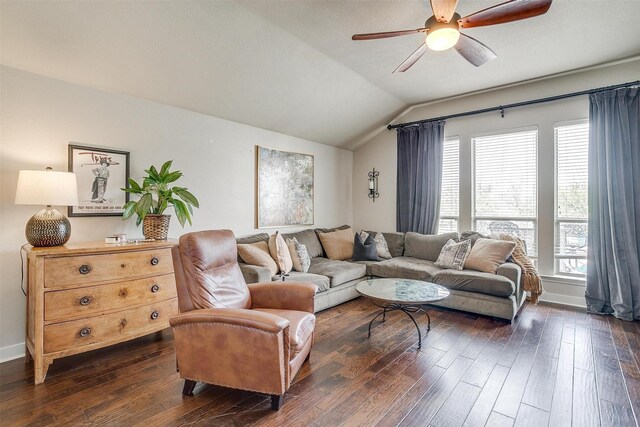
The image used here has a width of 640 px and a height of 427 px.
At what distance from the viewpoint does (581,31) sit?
3.00m

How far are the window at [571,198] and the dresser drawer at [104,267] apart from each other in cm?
466

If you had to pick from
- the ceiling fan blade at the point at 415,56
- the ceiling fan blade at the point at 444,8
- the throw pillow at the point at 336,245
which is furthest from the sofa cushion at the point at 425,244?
the ceiling fan blade at the point at 444,8

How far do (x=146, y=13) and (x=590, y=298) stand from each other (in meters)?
5.33

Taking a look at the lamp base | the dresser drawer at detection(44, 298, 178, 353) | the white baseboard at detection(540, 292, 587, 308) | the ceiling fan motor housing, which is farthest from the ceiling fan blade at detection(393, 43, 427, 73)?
the white baseboard at detection(540, 292, 587, 308)

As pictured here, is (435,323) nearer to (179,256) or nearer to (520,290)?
(520,290)

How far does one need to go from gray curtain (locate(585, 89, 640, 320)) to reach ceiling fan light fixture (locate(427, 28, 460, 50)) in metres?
2.71

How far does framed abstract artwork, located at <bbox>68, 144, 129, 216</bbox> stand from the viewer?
9.27 feet

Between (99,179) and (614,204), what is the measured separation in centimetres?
545

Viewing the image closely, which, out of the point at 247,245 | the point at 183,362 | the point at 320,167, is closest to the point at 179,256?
the point at 183,362

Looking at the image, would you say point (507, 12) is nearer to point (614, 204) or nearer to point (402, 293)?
point (402, 293)

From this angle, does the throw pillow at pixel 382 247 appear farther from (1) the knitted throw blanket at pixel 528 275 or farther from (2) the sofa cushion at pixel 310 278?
(1) the knitted throw blanket at pixel 528 275

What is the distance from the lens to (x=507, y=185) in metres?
4.46

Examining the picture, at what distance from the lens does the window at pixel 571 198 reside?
154 inches

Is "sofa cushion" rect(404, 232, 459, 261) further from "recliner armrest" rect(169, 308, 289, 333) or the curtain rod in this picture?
"recliner armrest" rect(169, 308, 289, 333)
